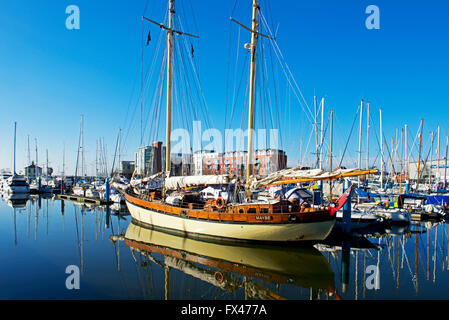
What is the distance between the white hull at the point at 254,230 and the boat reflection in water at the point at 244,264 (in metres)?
0.65

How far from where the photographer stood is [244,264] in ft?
53.6

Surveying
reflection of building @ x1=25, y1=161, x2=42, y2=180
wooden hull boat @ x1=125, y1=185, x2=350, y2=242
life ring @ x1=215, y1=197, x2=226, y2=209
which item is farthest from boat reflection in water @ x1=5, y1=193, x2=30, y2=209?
reflection of building @ x1=25, y1=161, x2=42, y2=180

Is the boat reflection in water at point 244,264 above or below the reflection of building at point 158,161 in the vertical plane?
below

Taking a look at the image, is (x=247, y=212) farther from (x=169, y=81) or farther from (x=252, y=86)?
(x=169, y=81)

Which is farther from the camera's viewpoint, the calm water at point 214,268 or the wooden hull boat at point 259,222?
the wooden hull boat at point 259,222

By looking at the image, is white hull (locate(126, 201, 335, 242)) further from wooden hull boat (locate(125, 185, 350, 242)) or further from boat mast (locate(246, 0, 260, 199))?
boat mast (locate(246, 0, 260, 199))

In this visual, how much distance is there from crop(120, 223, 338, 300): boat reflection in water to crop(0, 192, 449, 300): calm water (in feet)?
0.17

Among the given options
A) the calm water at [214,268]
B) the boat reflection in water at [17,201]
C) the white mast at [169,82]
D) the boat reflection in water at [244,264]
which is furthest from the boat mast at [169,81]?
the boat reflection in water at [17,201]

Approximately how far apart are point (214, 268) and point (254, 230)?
15.9 feet

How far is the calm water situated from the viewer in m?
12.5

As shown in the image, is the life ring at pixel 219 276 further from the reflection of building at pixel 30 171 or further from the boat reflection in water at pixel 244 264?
the reflection of building at pixel 30 171

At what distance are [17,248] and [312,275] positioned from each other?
20.2 meters

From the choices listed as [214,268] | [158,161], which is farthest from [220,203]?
[158,161]

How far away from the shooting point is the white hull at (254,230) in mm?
19000
